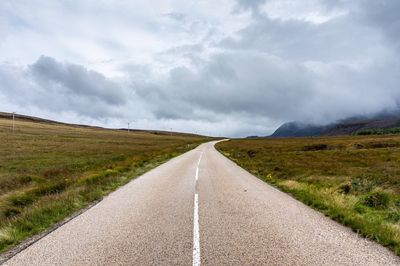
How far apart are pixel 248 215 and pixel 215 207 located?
68.2 inches

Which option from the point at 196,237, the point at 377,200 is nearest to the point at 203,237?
the point at 196,237

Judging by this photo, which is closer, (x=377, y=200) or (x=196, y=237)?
(x=196, y=237)

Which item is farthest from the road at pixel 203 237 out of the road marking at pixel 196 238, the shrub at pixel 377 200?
the shrub at pixel 377 200

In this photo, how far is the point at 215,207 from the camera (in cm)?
1262

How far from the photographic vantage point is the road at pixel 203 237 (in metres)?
7.11

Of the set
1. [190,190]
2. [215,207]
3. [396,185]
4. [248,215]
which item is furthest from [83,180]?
[396,185]

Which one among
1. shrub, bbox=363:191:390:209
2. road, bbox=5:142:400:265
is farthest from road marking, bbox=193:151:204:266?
shrub, bbox=363:191:390:209

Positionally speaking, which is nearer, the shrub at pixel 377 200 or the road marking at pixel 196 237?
the road marking at pixel 196 237

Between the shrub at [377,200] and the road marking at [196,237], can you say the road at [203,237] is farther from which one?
the shrub at [377,200]

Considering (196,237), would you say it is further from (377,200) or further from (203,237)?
(377,200)

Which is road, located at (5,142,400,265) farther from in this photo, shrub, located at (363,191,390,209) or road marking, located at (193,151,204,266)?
shrub, located at (363,191,390,209)

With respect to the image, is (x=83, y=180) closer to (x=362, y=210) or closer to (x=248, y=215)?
(x=248, y=215)

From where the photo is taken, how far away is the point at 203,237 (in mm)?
8609

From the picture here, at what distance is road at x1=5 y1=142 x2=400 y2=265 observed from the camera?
711 cm
